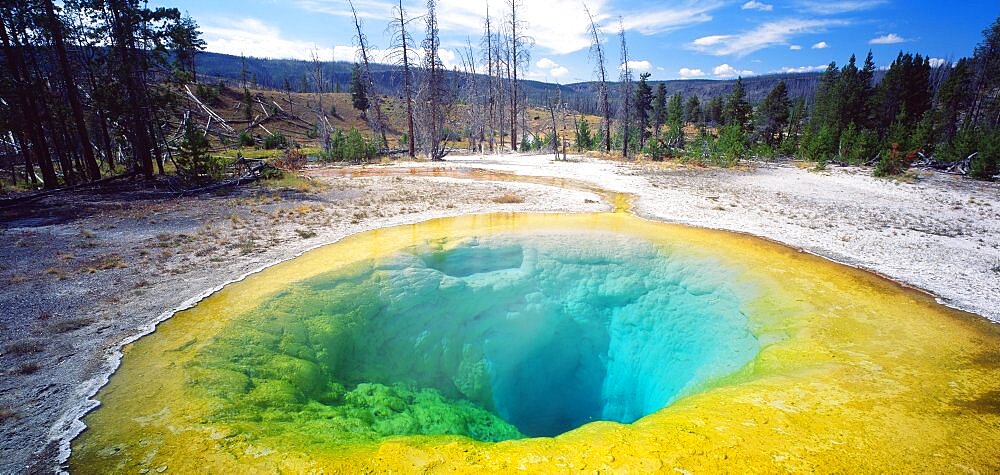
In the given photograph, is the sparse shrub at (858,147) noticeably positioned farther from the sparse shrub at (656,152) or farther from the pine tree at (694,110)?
the pine tree at (694,110)

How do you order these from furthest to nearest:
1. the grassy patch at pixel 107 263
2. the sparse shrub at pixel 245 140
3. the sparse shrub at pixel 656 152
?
the sparse shrub at pixel 245 140, the sparse shrub at pixel 656 152, the grassy patch at pixel 107 263

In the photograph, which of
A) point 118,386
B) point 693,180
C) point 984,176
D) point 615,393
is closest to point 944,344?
point 615,393

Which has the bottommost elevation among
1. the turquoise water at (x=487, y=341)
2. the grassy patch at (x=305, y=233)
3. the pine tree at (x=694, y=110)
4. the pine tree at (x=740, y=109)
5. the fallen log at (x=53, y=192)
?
the turquoise water at (x=487, y=341)

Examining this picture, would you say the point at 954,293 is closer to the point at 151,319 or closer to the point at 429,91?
the point at 151,319

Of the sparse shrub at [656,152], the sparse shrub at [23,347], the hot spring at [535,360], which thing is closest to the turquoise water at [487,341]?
the hot spring at [535,360]

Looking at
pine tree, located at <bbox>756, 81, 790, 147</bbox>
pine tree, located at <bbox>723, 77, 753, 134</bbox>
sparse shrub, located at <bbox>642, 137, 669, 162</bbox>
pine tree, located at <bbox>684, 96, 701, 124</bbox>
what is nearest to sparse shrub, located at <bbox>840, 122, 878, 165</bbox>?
sparse shrub, located at <bbox>642, 137, 669, 162</bbox>

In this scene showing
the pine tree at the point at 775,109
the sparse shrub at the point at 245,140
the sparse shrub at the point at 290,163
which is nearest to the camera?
the sparse shrub at the point at 290,163
